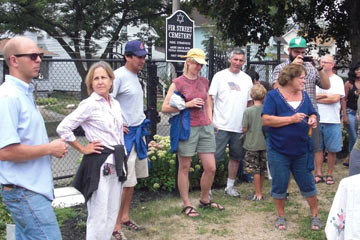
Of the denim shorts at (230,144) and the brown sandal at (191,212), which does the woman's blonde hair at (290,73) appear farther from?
the brown sandal at (191,212)

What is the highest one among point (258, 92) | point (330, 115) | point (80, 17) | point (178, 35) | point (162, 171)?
point (80, 17)

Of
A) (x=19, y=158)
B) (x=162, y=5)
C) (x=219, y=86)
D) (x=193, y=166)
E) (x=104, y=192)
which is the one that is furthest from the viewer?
(x=162, y=5)

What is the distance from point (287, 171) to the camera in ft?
15.4

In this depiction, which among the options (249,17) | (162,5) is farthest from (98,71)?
(162,5)

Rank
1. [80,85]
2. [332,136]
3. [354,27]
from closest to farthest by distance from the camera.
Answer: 1. [332,136]
2. [354,27]
3. [80,85]

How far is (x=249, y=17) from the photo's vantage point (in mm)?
11844

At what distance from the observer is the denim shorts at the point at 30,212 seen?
8.91 ft

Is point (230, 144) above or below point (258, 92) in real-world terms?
below

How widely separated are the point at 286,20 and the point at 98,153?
9886 millimetres

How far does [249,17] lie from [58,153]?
9826mm

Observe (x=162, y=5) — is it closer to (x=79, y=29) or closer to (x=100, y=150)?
(x=79, y=29)

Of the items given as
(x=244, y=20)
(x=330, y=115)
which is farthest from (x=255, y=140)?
(x=244, y=20)

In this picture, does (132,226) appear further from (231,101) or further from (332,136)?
(332,136)

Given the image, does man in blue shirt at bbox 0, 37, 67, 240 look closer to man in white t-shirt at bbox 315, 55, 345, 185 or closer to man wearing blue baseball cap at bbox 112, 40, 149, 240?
man wearing blue baseball cap at bbox 112, 40, 149, 240
